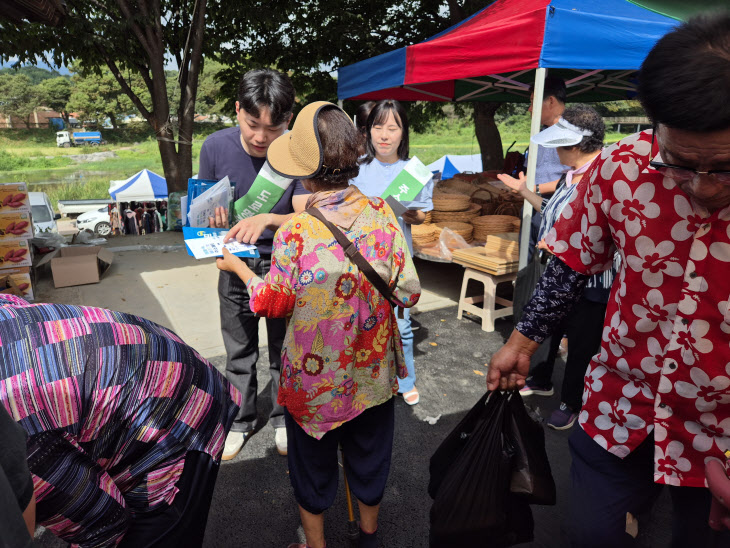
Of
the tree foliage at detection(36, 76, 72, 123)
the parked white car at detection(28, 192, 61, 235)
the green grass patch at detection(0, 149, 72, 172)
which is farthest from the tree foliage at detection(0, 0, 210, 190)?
the tree foliage at detection(36, 76, 72, 123)

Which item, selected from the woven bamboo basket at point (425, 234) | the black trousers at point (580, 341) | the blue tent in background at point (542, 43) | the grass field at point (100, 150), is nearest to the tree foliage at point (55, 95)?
the grass field at point (100, 150)

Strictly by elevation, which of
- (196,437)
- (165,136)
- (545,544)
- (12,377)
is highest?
(165,136)

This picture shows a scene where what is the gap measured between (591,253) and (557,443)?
194cm

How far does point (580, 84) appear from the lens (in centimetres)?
852

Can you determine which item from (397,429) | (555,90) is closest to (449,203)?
(555,90)

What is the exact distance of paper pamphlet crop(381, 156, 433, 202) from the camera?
2.72 m

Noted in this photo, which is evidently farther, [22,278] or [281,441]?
[22,278]

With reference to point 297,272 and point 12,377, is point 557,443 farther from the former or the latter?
point 12,377

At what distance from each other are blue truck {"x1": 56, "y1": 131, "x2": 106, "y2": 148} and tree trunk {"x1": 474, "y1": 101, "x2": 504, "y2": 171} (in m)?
52.5

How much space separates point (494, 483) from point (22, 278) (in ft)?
17.6

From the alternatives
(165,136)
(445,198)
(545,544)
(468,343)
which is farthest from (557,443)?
(165,136)

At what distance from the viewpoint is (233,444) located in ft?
8.80

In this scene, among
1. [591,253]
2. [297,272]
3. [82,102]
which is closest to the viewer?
[591,253]

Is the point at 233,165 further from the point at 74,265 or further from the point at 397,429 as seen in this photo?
the point at 74,265
